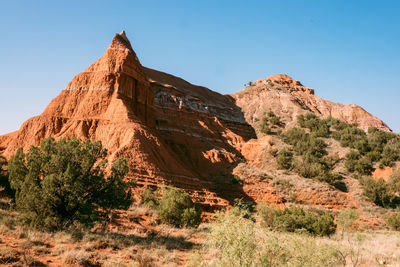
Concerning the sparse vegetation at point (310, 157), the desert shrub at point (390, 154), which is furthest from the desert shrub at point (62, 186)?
the desert shrub at point (390, 154)

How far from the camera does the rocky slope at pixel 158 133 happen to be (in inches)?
1201

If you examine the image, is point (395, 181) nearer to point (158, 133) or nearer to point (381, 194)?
point (381, 194)

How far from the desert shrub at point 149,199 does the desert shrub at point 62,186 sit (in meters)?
8.08

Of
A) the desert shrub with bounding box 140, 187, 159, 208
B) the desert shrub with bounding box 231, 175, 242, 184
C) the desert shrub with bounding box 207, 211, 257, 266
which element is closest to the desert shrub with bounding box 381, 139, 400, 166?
the desert shrub with bounding box 231, 175, 242, 184

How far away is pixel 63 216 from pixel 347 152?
46550 millimetres

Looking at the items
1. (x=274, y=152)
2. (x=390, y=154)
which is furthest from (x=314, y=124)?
(x=390, y=154)

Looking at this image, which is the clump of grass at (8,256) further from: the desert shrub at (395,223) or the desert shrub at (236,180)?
the desert shrub at (236,180)

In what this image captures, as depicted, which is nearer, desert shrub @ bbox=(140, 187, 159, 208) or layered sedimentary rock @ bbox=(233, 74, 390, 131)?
desert shrub @ bbox=(140, 187, 159, 208)

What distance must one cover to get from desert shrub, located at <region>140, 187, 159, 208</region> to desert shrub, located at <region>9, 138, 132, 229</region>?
8.08 m

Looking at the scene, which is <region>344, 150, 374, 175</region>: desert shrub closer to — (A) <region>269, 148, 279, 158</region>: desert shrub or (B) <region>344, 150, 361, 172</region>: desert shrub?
(B) <region>344, 150, 361, 172</region>: desert shrub

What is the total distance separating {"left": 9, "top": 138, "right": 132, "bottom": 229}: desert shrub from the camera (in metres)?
11.4

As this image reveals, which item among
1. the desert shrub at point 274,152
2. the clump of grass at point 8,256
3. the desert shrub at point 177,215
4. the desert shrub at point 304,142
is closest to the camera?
the clump of grass at point 8,256

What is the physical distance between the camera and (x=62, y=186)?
11.9 metres

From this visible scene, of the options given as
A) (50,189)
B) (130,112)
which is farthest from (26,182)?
(130,112)
